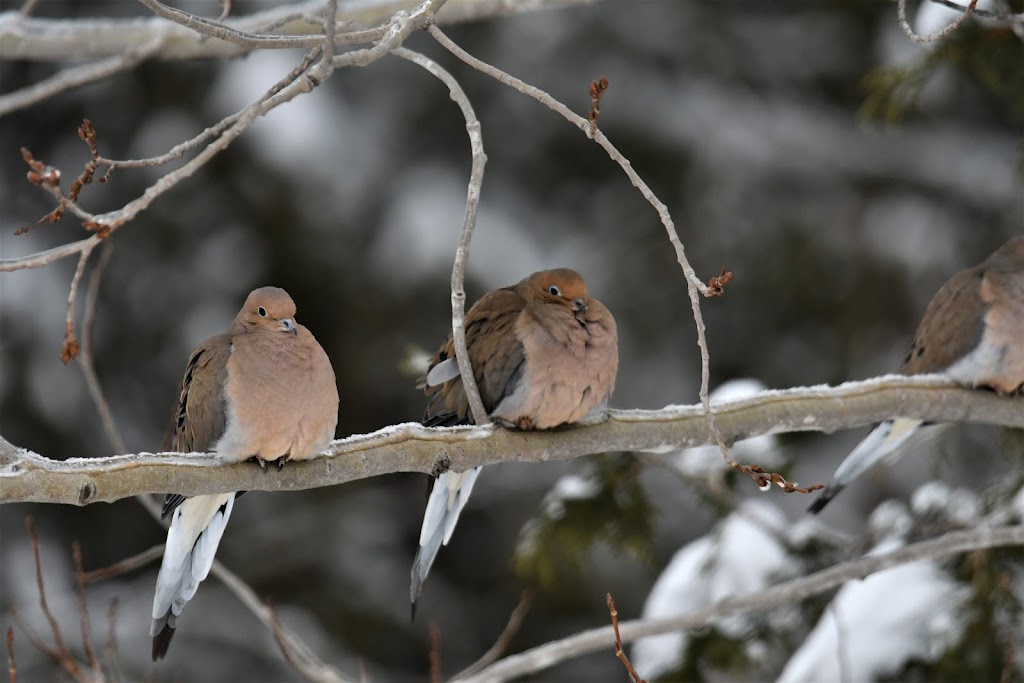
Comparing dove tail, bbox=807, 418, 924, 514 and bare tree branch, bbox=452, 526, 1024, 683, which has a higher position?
dove tail, bbox=807, 418, 924, 514

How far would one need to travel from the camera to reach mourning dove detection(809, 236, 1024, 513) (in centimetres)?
390

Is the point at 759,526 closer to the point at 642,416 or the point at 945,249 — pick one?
the point at 642,416

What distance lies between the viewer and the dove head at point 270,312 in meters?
3.38

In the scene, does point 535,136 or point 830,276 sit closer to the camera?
point 830,276

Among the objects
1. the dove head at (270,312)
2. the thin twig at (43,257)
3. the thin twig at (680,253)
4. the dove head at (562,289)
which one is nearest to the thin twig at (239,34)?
the thin twig at (680,253)

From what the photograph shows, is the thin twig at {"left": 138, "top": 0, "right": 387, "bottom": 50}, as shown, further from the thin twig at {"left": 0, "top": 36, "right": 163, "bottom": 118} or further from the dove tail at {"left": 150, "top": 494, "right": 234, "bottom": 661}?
the thin twig at {"left": 0, "top": 36, "right": 163, "bottom": 118}

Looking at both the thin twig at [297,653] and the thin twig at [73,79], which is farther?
the thin twig at [73,79]

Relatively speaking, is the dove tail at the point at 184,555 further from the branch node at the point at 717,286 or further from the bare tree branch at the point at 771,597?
the branch node at the point at 717,286

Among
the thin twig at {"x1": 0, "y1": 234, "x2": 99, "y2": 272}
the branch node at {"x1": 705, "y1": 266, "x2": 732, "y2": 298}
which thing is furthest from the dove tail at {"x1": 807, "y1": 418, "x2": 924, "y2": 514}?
the thin twig at {"x1": 0, "y1": 234, "x2": 99, "y2": 272}

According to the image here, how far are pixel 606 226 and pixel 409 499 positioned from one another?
8.64ft

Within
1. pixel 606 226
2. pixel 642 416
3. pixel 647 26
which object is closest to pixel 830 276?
pixel 606 226

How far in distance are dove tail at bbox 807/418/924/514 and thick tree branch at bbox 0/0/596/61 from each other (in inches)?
75.0

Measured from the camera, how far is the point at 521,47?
920cm

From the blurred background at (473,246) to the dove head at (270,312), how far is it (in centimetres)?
536
